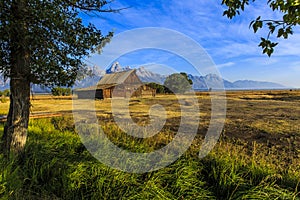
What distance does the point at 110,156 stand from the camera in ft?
14.8

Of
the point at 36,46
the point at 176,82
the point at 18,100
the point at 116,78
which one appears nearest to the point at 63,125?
the point at 18,100

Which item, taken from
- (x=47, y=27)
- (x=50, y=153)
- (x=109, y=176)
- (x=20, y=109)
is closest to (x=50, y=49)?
(x=47, y=27)

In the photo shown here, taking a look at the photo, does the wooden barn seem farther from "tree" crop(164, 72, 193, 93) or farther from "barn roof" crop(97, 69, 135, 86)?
"tree" crop(164, 72, 193, 93)

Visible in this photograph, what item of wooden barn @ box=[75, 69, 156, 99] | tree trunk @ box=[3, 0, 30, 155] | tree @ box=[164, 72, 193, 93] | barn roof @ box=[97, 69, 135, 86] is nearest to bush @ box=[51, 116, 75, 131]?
tree trunk @ box=[3, 0, 30, 155]

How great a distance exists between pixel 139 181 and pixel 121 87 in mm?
33691

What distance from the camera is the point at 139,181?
12.5 feet

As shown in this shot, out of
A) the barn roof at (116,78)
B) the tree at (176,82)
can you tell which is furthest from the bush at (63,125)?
the barn roof at (116,78)

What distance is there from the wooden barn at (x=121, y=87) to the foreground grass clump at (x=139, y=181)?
2868 centimetres

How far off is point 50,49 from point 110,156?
2466mm

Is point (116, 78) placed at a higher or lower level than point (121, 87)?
higher

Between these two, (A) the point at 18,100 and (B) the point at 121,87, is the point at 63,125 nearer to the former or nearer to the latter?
(A) the point at 18,100

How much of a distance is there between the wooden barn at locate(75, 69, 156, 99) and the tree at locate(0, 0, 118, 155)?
27.9 metres

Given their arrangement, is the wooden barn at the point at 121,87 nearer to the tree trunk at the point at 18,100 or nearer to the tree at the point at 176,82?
the tree at the point at 176,82

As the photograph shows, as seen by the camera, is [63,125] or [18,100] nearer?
[18,100]
